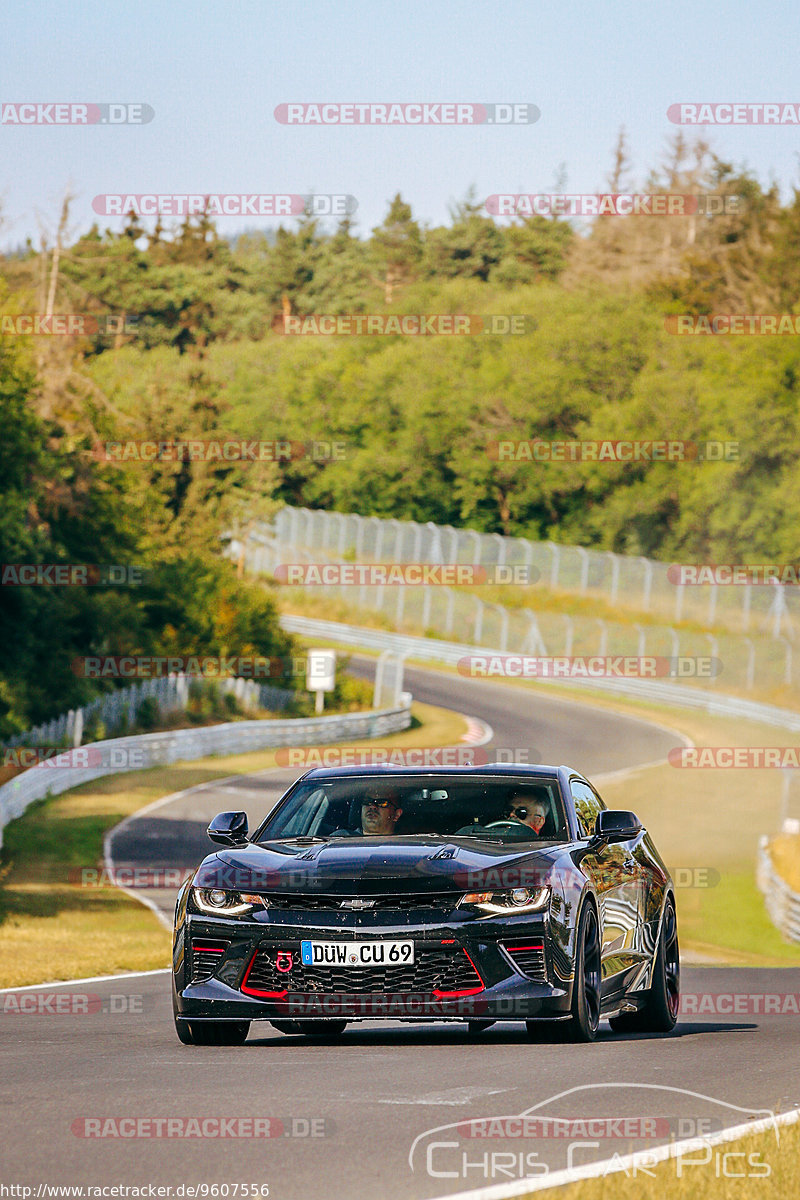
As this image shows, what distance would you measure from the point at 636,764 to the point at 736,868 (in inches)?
A: 548

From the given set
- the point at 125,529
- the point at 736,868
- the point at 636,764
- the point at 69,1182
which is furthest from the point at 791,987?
the point at 125,529

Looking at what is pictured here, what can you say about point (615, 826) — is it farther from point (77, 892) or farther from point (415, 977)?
point (77, 892)

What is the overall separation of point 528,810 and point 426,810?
579 mm

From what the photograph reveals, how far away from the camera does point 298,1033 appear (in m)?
10.6

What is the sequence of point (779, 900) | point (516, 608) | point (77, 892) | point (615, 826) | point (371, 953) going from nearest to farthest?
point (371, 953) → point (615, 826) → point (77, 892) → point (779, 900) → point (516, 608)

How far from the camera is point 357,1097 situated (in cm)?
771

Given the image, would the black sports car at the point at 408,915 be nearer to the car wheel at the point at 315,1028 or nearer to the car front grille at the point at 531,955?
the car front grille at the point at 531,955

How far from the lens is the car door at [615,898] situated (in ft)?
32.6

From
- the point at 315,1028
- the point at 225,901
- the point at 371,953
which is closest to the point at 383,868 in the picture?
the point at 371,953

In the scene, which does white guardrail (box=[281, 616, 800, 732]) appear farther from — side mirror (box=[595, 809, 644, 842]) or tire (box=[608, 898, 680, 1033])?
side mirror (box=[595, 809, 644, 842])

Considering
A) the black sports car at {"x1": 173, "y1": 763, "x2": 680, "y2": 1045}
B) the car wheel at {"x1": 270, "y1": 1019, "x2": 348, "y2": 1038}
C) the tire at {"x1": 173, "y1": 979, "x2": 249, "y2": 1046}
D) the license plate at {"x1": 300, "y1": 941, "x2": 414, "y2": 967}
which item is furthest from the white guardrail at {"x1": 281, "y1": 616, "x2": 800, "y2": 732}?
the license plate at {"x1": 300, "y1": 941, "x2": 414, "y2": 967}

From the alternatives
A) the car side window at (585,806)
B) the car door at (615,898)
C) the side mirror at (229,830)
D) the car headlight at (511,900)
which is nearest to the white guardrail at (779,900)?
the car side window at (585,806)

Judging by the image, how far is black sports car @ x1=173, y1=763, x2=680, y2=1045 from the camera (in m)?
8.89

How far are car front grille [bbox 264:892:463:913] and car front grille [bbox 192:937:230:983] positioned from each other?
16.3 inches
